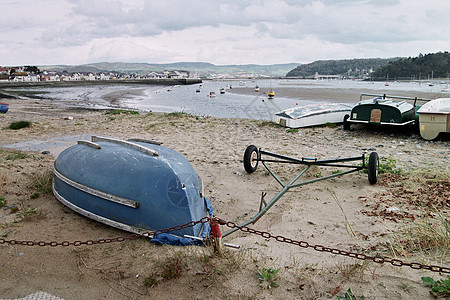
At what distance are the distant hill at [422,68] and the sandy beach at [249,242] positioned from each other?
115 meters

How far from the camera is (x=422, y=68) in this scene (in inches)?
4277

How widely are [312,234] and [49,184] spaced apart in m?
4.92

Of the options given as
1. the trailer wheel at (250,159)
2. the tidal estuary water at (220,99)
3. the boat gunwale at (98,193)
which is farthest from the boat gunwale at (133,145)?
the tidal estuary water at (220,99)

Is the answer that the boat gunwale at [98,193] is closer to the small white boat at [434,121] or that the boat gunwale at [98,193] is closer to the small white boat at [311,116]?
the small white boat at [434,121]

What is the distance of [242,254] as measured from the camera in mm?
3943

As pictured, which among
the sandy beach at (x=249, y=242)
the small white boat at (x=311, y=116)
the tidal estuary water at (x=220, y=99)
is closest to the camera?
the sandy beach at (x=249, y=242)

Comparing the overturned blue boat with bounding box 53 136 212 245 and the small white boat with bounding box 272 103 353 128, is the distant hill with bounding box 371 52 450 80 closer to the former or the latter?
the small white boat with bounding box 272 103 353 128

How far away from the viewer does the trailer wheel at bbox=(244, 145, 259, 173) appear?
755 cm

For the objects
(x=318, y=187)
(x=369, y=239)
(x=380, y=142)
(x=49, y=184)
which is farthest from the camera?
(x=380, y=142)

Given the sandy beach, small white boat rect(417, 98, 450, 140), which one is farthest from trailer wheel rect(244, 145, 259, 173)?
small white boat rect(417, 98, 450, 140)

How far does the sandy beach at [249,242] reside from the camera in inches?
135

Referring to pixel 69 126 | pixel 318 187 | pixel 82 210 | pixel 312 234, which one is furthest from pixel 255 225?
pixel 69 126

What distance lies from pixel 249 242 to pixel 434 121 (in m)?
9.42

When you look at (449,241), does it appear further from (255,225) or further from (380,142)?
(380,142)
